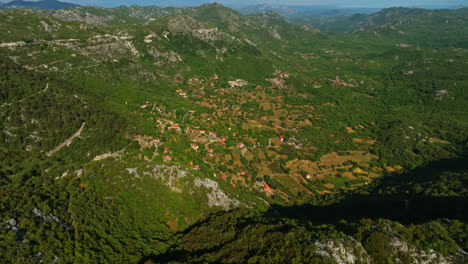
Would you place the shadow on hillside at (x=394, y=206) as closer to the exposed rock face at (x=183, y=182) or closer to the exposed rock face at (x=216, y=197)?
the exposed rock face at (x=216, y=197)

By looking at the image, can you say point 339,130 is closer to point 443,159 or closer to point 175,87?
point 443,159

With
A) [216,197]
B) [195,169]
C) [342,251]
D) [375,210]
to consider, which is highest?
[342,251]

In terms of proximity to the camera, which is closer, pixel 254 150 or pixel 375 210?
pixel 375 210

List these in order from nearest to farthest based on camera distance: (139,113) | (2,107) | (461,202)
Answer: (461,202) → (2,107) → (139,113)

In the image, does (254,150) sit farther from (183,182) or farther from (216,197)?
(183,182)

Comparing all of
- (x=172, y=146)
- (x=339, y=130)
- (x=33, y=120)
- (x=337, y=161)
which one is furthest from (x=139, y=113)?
(x=339, y=130)

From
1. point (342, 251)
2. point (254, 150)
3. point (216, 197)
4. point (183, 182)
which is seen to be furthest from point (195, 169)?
point (342, 251)
